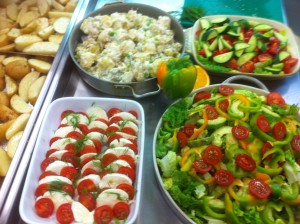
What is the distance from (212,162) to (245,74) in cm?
65

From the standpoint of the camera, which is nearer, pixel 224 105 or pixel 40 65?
pixel 224 105

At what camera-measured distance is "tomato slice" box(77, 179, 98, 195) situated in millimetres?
1155

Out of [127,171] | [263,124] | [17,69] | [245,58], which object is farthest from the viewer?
[245,58]

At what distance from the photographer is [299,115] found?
143cm

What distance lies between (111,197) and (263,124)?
0.69 m

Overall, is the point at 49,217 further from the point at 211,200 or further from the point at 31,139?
the point at 211,200

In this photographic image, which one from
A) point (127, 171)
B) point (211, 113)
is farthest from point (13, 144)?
point (211, 113)

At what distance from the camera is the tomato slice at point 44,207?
3.60 ft

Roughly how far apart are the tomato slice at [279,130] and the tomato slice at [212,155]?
256 mm

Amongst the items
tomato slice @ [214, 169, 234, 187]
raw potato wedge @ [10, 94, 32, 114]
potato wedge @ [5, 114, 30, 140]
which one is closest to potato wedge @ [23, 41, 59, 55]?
raw potato wedge @ [10, 94, 32, 114]

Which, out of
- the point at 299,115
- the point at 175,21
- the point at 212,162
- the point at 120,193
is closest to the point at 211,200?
the point at 212,162

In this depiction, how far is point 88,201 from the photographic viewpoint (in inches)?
44.2

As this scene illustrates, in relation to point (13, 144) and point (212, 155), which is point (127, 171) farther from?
point (13, 144)

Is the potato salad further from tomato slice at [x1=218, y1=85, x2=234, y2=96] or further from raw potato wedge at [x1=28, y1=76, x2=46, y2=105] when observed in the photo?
tomato slice at [x1=218, y1=85, x2=234, y2=96]
